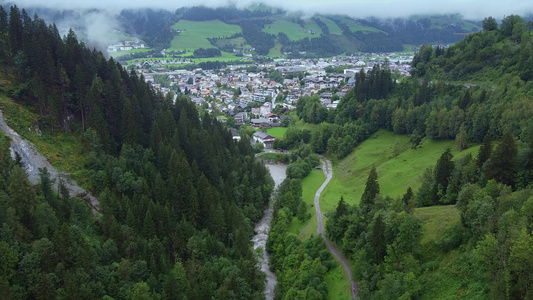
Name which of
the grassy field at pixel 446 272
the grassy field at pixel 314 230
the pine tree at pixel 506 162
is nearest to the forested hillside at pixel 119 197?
the grassy field at pixel 314 230

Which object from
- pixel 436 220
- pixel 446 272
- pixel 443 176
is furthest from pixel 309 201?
pixel 446 272

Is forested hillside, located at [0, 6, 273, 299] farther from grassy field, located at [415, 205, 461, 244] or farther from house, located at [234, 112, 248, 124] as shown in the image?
house, located at [234, 112, 248, 124]

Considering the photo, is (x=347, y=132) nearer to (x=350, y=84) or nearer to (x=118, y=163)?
(x=118, y=163)

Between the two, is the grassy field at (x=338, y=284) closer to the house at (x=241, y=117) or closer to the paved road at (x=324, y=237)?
the paved road at (x=324, y=237)

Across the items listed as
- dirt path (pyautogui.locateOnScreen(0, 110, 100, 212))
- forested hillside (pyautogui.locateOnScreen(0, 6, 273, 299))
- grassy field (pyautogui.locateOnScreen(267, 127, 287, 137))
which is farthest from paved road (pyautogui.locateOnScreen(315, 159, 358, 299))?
grassy field (pyautogui.locateOnScreen(267, 127, 287, 137))

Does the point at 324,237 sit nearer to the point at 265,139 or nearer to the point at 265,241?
the point at 265,241

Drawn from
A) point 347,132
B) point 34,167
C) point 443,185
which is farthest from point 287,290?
point 347,132
